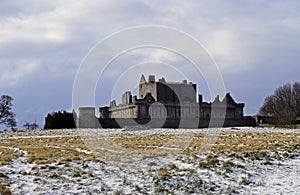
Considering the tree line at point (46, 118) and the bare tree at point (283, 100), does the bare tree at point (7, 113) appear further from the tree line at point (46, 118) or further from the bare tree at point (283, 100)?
the bare tree at point (283, 100)

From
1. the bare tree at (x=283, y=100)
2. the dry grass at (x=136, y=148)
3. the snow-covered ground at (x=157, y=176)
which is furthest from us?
the bare tree at (x=283, y=100)

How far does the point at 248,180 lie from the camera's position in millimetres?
15055

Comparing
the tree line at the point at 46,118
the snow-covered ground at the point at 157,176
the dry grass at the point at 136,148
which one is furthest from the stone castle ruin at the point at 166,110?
the snow-covered ground at the point at 157,176

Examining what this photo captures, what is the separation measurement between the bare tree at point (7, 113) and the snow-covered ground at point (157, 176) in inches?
2251

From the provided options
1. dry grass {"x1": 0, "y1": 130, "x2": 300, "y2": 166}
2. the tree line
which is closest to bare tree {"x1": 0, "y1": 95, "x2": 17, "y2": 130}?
the tree line

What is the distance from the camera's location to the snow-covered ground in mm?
13391

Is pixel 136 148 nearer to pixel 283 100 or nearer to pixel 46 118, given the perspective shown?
pixel 46 118

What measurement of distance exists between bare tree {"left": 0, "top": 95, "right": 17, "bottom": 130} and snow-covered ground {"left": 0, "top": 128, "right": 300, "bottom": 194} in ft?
188

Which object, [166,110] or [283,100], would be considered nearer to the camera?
[166,110]

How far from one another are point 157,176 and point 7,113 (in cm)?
6384

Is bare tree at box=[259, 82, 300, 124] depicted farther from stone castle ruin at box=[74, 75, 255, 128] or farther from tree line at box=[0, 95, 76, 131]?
tree line at box=[0, 95, 76, 131]

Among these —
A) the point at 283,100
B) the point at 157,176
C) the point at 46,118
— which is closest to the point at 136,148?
the point at 157,176

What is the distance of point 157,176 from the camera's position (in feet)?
48.5

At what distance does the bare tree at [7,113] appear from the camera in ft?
238
